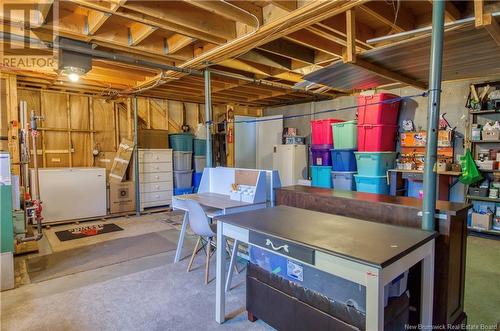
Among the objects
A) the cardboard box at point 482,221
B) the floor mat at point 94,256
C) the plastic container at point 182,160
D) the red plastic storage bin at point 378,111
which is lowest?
the floor mat at point 94,256

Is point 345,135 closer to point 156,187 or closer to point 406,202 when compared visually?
point 406,202

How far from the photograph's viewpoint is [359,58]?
2.35 metres

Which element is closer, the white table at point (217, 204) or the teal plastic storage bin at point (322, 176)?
the white table at point (217, 204)

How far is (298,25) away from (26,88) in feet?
16.6

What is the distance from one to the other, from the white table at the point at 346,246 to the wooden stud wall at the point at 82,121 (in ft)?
15.9

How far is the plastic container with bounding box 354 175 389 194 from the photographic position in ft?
15.7

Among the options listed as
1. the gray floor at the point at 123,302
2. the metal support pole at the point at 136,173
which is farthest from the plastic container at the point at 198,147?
the gray floor at the point at 123,302

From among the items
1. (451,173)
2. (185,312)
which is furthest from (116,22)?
(451,173)

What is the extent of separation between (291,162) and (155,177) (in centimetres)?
281

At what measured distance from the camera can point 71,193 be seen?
5.03 m

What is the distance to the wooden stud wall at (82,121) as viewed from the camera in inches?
211

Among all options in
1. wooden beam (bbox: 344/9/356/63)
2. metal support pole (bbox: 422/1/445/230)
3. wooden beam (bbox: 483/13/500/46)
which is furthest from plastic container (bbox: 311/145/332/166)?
metal support pole (bbox: 422/1/445/230)

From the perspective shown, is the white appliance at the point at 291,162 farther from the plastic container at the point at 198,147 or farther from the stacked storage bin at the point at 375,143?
the plastic container at the point at 198,147

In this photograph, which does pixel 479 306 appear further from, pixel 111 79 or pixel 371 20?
pixel 111 79
